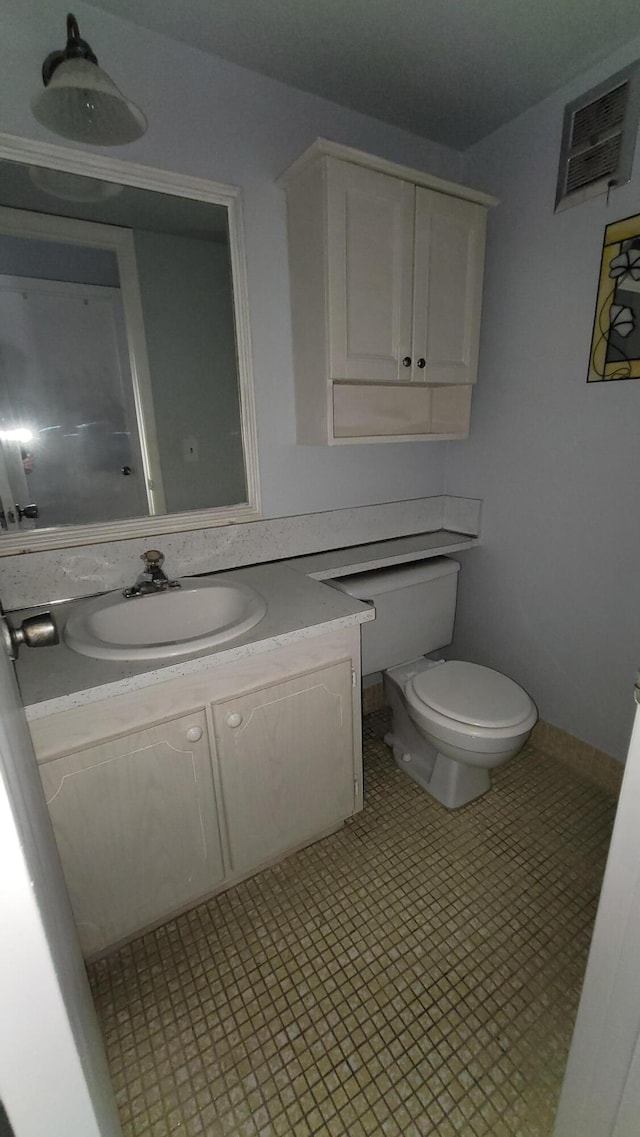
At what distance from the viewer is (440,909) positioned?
1.30 metres

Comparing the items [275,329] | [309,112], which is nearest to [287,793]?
[275,329]

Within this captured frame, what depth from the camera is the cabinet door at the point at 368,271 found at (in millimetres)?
1313

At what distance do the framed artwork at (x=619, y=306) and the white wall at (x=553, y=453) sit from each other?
3cm

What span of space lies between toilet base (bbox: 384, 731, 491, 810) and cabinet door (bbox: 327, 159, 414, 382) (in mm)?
1300

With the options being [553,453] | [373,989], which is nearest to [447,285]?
[553,453]

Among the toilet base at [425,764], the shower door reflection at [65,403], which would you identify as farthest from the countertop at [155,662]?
the toilet base at [425,764]

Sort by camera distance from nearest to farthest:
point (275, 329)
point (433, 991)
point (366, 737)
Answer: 1. point (433, 991)
2. point (275, 329)
3. point (366, 737)

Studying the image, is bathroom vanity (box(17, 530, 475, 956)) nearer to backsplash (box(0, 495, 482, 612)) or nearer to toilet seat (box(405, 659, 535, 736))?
backsplash (box(0, 495, 482, 612))

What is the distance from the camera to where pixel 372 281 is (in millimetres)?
1403

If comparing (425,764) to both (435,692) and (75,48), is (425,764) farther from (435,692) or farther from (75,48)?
(75,48)

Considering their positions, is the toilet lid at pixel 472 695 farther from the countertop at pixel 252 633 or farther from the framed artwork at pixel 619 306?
the framed artwork at pixel 619 306

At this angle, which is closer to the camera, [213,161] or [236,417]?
[213,161]

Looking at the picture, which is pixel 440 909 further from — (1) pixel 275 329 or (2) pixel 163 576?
(1) pixel 275 329

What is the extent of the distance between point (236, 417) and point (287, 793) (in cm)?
114
